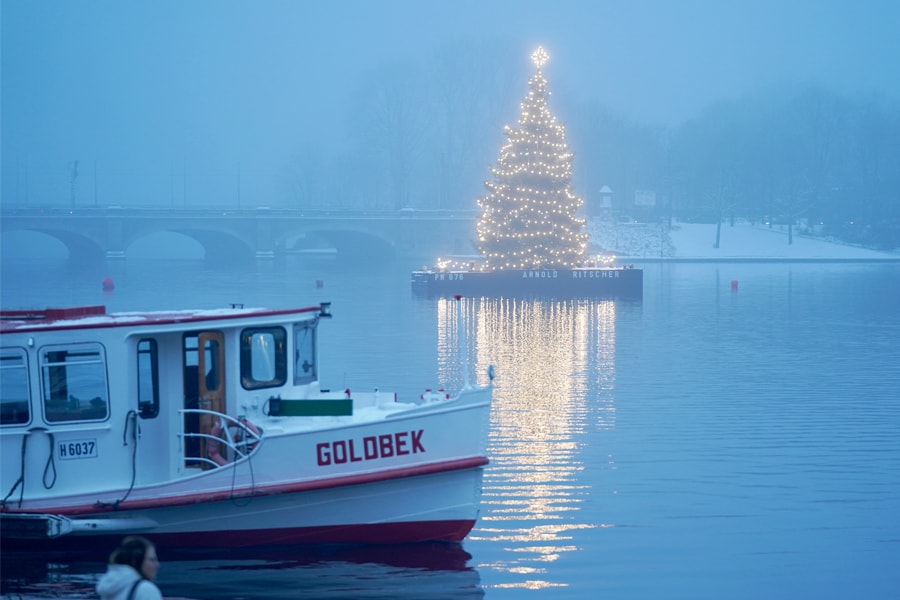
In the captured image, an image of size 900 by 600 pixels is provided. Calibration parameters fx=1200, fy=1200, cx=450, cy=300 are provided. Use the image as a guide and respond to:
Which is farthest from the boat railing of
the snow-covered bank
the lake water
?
the snow-covered bank

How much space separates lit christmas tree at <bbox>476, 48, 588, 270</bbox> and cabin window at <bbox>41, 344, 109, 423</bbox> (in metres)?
41.7

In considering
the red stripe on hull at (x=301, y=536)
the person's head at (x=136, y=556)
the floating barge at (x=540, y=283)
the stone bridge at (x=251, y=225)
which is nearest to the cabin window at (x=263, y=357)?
the red stripe on hull at (x=301, y=536)

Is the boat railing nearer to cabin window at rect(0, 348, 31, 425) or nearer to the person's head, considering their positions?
cabin window at rect(0, 348, 31, 425)

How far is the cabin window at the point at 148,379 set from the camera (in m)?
14.5

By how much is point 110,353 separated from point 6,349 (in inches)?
48.8

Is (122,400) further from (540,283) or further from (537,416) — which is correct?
(540,283)

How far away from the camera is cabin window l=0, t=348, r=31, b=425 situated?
14.3m

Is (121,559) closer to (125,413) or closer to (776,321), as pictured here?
(125,413)

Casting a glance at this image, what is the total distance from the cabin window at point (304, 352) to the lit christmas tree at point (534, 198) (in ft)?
132

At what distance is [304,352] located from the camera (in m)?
15.4

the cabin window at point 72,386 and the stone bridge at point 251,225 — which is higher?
the stone bridge at point 251,225

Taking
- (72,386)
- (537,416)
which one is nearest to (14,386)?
(72,386)

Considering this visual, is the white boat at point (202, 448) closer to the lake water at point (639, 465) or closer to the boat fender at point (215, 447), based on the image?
the boat fender at point (215, 447)

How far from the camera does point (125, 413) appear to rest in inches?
568
